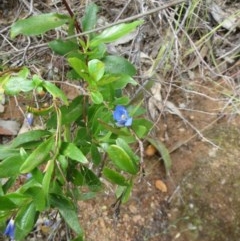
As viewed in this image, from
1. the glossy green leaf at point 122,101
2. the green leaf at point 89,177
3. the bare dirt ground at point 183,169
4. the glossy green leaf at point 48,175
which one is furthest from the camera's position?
the bare dirt ground at point 183,169

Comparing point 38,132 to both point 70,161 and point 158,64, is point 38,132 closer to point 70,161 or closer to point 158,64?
point 70,161

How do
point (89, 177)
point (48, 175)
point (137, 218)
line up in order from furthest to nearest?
point (137, 218) < point (89, 177) < point (48, 175)

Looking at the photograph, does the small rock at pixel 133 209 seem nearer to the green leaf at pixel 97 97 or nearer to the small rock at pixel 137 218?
the small rock at pixel 137 218

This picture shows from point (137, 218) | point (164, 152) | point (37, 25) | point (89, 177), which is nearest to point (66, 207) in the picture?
point (89, 177)

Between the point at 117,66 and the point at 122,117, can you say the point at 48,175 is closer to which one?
the point at 122,117

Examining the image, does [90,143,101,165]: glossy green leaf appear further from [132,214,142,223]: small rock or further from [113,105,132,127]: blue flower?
[132,214,142,223]: small rock

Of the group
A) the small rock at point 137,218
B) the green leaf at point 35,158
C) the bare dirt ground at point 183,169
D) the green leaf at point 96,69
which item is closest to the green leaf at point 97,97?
the green leaf at point 96,69
